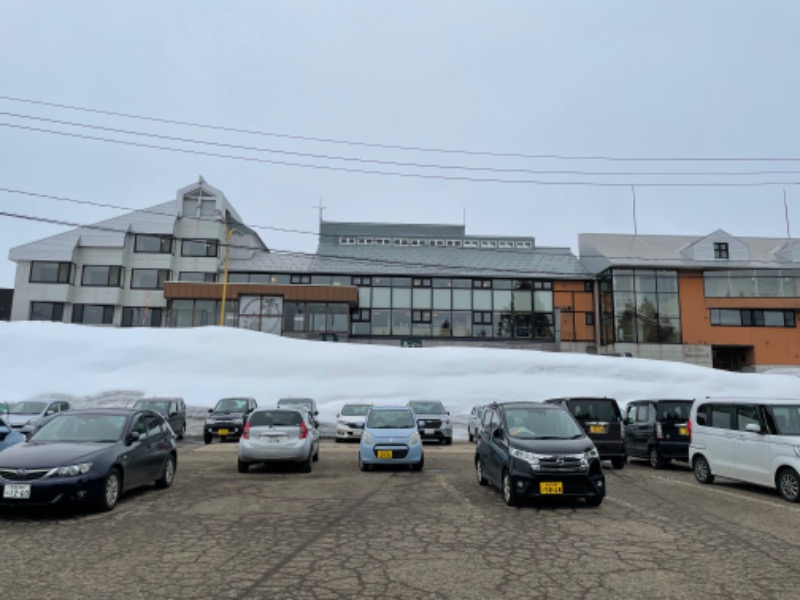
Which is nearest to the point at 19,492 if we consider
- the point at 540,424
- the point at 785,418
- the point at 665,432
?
the point at 540,424

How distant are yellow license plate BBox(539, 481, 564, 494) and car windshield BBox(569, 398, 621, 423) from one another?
6.44 meters

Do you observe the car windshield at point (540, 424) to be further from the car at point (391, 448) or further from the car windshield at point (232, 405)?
the car windshield at point (232, 405)

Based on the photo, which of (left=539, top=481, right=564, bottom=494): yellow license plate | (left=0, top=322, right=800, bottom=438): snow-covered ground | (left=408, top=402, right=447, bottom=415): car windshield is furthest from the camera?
(left=0, top=322, right=800, bottom=438): snow-covered ground

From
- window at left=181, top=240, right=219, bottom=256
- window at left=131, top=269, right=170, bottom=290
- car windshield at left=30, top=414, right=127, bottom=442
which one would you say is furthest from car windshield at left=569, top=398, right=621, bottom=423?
window at left=131, top=269, right=170, bottom=290

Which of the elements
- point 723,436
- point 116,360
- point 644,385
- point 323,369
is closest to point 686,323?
point 644,385

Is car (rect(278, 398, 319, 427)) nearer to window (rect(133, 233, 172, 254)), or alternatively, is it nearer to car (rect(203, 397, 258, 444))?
car (rect(203, 397, 258, 444))

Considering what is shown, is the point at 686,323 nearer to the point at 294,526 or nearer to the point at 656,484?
the point at 656,484

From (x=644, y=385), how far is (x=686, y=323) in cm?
1482

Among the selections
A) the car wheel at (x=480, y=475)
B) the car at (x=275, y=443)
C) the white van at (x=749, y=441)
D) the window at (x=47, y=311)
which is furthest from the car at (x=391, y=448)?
the window at (x=47, y=311)

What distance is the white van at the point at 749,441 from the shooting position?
992 cm

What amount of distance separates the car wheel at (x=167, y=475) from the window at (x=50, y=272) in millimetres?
43410

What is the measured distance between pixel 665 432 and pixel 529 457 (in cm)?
792

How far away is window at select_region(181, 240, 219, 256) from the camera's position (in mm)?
49688

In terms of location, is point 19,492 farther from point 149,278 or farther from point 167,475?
point 149,278
